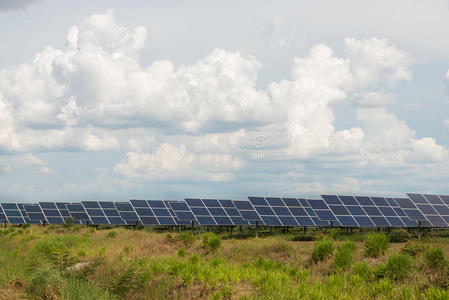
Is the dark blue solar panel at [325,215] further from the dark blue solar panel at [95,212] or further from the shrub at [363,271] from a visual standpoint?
the dark blue solar panel at [95,212]

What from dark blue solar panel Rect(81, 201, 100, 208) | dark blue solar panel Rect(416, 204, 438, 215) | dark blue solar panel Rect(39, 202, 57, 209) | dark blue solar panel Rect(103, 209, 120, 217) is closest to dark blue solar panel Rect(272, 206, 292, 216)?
dark blue solar panel Rect(416, 204, 438, 215)

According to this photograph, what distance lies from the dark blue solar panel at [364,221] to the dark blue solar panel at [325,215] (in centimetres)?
181

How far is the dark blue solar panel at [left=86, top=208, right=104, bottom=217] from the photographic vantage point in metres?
55.2

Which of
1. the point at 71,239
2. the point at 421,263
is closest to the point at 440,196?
the point at 421,263

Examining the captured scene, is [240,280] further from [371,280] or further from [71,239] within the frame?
[71,239]

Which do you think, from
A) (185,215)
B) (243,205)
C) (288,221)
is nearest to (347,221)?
(288,221)

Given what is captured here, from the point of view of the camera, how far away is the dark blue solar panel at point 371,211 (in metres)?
40.0

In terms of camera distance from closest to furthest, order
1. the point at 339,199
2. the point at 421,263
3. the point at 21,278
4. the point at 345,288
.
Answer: the point at 345,288 < the point at 421,263 < the point at 21,278 < the point at 339,199

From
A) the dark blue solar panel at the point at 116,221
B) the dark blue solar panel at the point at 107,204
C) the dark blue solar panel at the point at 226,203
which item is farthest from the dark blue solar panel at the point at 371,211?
the dark blue solar panel at the point at 107,204

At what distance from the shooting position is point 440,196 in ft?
146

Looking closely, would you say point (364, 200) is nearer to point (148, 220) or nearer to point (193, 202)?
point (193, 202)

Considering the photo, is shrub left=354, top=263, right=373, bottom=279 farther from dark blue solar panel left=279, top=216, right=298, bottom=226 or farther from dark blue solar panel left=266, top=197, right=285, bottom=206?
dark blue solar panel left=266, top=197, right=285, bottom=206

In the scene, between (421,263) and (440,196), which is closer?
(421,263)

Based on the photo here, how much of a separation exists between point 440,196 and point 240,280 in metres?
32.5
